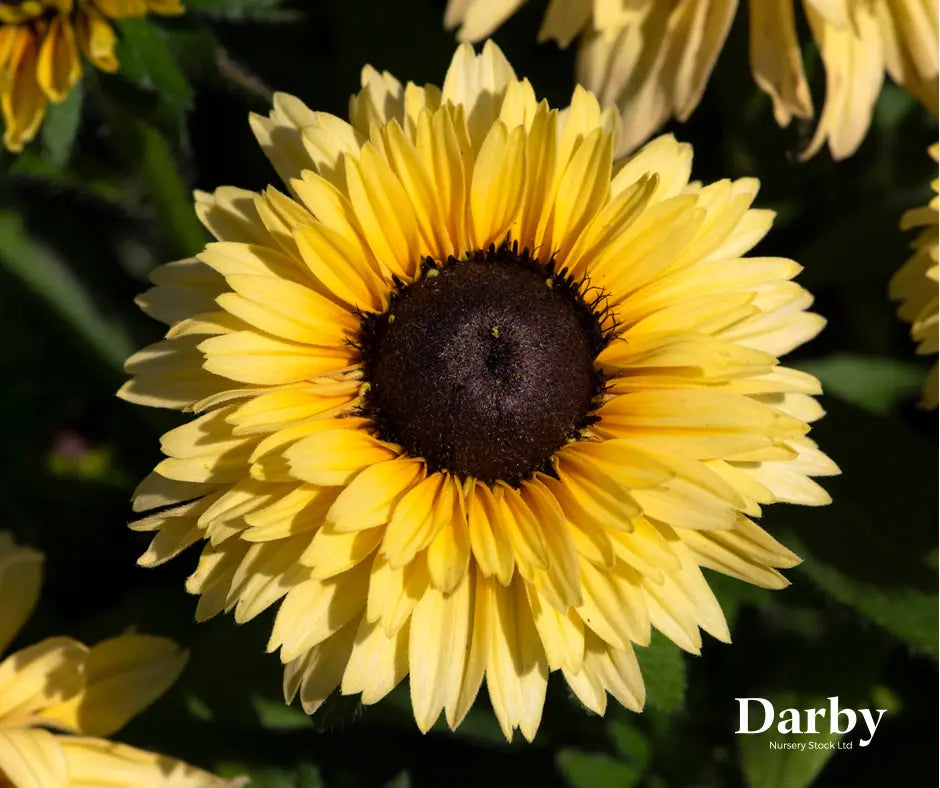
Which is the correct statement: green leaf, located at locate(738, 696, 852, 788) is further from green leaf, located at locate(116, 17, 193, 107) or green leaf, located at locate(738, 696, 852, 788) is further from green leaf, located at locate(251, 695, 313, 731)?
green leaf, located at locate(116, 17, 193, 107)

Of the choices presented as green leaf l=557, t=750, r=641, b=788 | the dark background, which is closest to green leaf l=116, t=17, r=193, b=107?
the dark background

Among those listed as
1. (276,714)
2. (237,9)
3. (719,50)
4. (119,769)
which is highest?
(237,9)

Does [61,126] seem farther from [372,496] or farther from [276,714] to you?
[276,714]

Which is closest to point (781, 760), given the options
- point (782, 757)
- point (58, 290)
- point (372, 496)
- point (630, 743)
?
point (782, 757)

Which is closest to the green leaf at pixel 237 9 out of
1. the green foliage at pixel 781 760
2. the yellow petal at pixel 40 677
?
the yellow petal at pixel 40 677

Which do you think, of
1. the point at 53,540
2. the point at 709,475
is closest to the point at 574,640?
the point at 709,475
